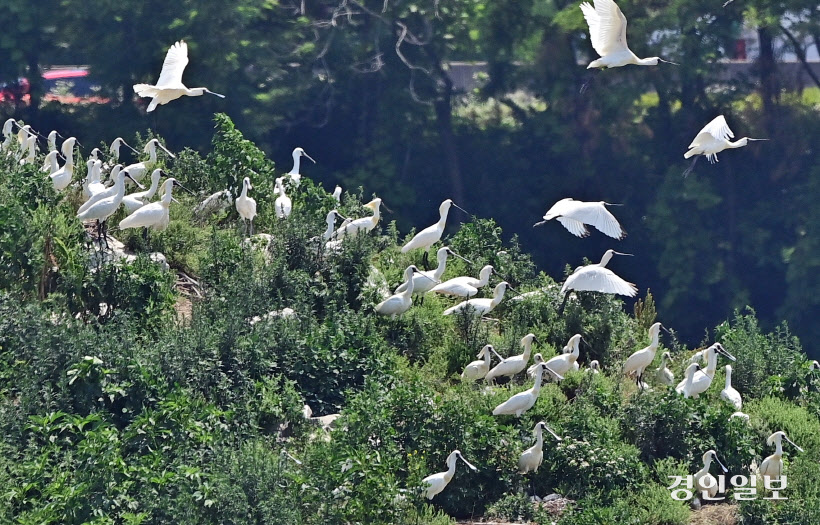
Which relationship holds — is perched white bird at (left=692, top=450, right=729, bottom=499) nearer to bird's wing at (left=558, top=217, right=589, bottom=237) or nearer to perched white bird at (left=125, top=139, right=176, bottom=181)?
bird's wing at (left=558, top=217, right=589, bottom=237)

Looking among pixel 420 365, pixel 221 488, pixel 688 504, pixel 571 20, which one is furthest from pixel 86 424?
pixel 571 20

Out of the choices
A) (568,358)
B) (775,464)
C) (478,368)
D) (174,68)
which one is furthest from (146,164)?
(775,464)

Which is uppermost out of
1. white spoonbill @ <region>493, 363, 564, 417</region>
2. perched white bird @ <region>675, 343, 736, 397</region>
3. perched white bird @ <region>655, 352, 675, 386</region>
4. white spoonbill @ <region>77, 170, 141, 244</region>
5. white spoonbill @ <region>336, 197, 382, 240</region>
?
white spoonbill @ <region>77, 170, 141, 244</region>

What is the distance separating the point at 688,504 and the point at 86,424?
14.9ft

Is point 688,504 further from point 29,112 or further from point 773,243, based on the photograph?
point 29,112

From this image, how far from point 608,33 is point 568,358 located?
2981 millimetres

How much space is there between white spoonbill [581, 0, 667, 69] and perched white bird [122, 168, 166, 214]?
4363 millimetres

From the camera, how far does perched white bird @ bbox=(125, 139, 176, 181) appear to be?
630 inches

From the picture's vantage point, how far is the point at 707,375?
13.4 metres

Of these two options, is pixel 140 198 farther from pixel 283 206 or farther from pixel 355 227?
pixel 355 227

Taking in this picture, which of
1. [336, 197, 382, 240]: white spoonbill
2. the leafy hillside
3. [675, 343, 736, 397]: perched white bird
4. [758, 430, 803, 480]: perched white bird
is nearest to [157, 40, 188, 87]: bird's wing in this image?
the leafy hillside

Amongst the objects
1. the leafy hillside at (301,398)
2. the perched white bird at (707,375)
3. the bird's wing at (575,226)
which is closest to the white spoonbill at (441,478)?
the leafy hillside at (301,398)

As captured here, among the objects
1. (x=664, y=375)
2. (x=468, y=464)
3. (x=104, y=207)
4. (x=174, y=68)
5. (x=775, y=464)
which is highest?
(x=174, y=68)

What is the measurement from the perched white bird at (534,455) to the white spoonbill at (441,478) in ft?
1.68
